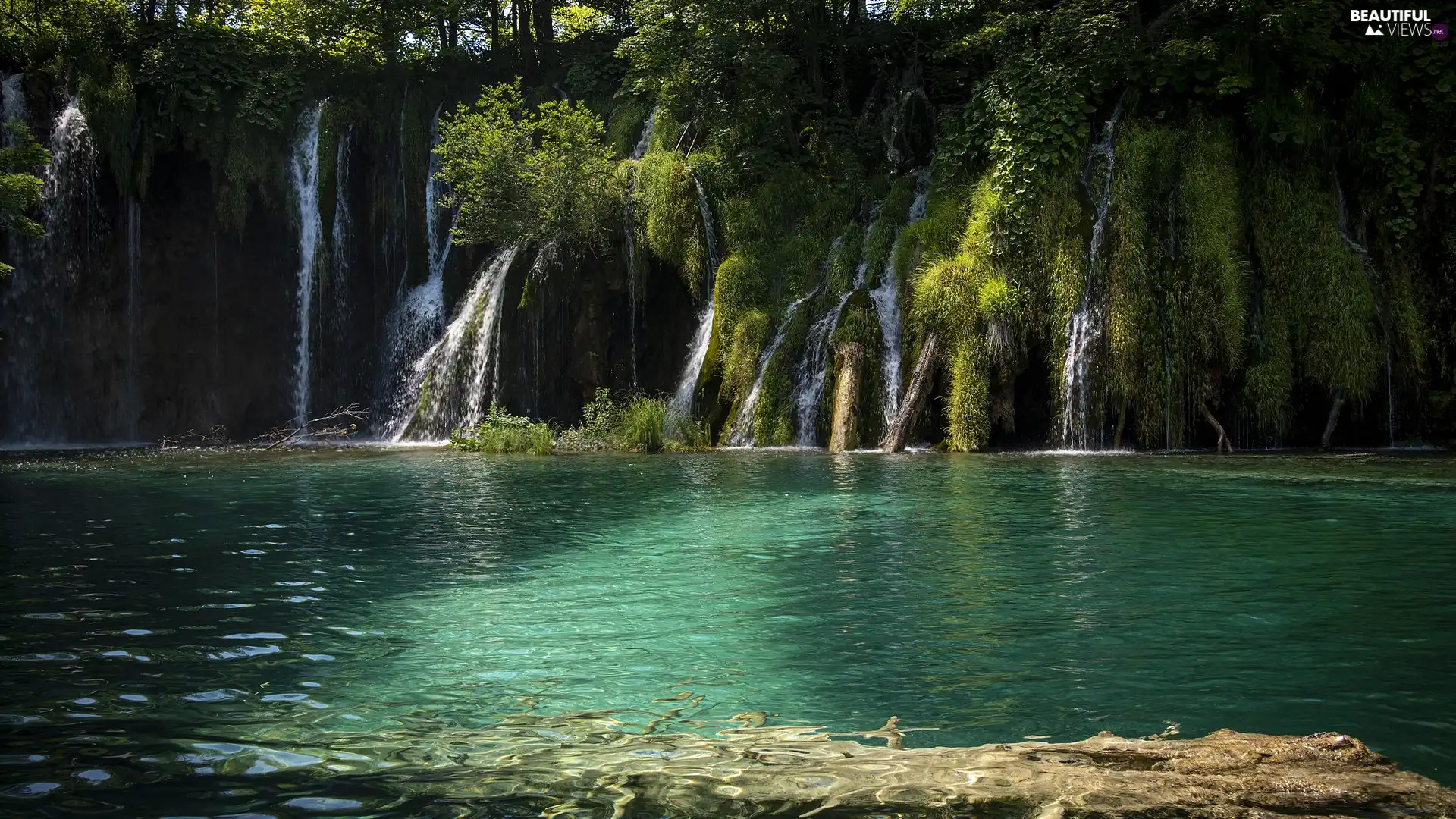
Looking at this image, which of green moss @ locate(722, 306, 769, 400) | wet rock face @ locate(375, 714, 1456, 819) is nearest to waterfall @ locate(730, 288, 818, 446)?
green moss @ locate(722, 306, 769, 400)

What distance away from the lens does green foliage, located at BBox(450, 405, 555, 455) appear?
19406 millimetres

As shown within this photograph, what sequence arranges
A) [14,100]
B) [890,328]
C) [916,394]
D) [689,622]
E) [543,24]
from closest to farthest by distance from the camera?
[689,622]
[916,394]
[890,328]
[14,100]
[543,24]

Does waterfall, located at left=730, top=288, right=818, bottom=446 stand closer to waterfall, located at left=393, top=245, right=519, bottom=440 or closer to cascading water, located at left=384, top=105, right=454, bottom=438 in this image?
waterfall, located at left=393, top=245, right=519, bottom=440

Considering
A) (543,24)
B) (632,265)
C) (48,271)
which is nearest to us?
(632,265)

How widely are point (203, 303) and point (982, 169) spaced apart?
16.8 meters

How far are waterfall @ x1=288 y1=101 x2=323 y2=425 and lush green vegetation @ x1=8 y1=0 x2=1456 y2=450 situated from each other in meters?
0.51

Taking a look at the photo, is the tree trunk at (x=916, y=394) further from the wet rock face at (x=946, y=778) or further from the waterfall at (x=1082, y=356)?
the wet rock face at (x=946, y=778)

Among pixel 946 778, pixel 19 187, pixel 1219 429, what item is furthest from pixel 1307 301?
pixel 19 187

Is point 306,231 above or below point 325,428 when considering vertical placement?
above

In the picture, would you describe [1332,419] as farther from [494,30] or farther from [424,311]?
[494,30]

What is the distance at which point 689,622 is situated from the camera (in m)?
6.23

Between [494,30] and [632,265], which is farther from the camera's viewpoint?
[494,30]

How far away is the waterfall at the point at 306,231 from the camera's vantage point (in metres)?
24.9

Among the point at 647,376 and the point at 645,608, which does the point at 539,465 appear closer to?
the point at 647,376
